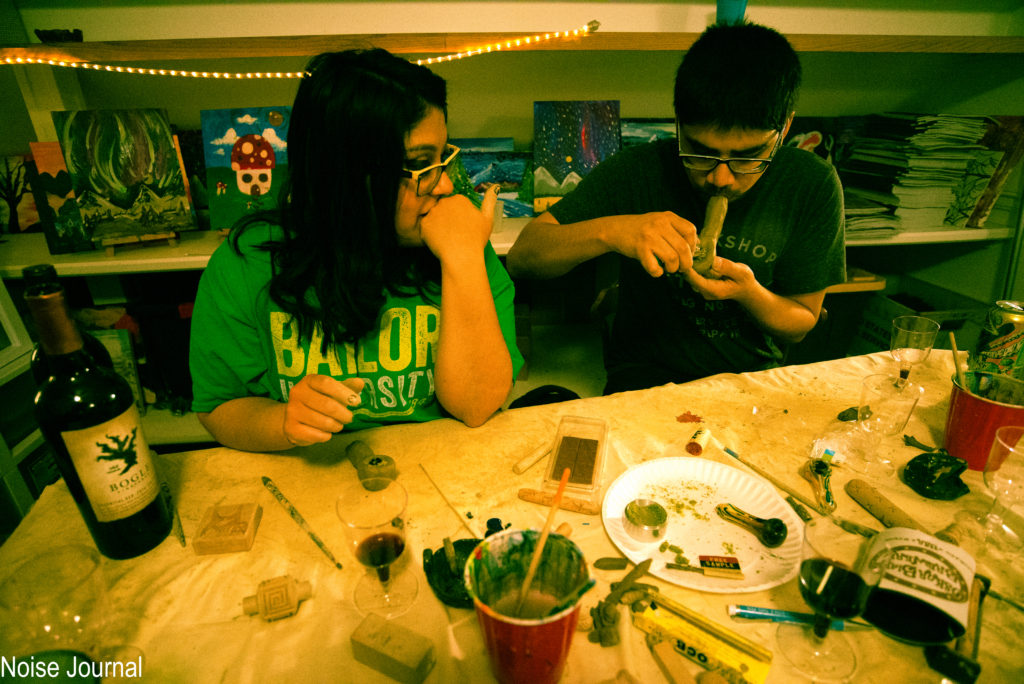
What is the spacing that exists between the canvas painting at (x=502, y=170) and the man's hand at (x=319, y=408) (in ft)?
5.26

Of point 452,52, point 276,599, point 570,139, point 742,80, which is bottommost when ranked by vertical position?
point 276,599

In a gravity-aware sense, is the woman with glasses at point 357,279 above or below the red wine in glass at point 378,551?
above

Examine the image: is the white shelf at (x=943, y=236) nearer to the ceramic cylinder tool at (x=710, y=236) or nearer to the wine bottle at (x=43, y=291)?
the ceramic cylinder tool at (x=710, y=236)

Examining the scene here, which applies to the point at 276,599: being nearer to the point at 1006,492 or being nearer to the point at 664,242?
the point at 664,242

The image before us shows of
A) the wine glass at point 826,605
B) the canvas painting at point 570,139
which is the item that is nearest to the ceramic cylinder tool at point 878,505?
the wine glass at point 826,605

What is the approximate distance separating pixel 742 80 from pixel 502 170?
1.33 metres

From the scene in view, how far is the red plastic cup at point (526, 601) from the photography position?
54 centimetres

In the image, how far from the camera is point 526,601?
2.03ft

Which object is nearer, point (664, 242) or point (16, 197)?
point (664, 242)

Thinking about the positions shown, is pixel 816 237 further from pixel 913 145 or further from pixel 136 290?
pixel 136 290

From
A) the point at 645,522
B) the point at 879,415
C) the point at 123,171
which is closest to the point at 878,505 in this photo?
the point at 879,415

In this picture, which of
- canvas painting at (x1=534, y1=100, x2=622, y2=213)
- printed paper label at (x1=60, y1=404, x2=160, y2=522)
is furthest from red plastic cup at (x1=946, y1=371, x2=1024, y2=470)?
canvas painting at (x1=534, y1=100, x2=622, y2=213)

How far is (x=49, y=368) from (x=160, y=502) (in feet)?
0.86

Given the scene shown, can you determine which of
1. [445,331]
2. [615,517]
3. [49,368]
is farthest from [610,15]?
[49,368]
